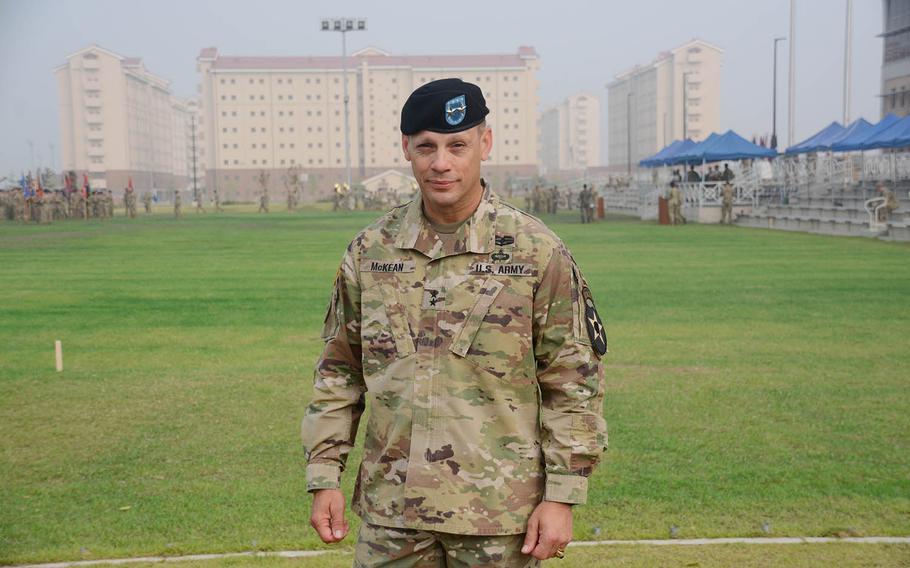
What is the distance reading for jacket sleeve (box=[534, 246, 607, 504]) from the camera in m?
2.75

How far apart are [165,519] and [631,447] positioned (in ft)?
9.61

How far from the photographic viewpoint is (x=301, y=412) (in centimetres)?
823

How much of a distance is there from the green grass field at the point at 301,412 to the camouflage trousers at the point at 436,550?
2239 mm

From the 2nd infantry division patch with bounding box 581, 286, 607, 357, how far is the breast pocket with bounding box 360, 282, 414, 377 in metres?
0.46

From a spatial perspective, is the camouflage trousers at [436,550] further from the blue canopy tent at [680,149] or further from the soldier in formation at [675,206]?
the blue canopy tent at [680,149]

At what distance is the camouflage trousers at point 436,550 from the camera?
2754 millimetres

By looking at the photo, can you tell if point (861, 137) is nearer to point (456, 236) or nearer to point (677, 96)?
point (456, 236)

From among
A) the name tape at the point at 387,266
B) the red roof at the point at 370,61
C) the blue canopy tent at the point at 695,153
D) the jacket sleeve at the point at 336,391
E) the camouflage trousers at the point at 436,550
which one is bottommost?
the camouflage trousers at the point at 436,550

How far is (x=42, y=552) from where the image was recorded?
516cm

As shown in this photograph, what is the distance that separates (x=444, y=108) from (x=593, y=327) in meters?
0.68

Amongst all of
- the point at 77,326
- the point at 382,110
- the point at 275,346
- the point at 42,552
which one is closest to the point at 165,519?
the point at 42,552

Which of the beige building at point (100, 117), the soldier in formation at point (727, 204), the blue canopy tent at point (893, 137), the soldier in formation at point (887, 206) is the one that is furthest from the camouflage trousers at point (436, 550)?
the beige building at point (100, 117)

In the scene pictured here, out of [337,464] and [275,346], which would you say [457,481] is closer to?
[337,464]

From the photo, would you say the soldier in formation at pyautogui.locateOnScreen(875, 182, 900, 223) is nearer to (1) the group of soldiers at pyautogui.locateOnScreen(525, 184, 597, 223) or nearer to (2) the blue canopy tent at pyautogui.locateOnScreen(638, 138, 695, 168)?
(1) the group of soldiers at pyautogui.locateOnScreen(525, 184, 597, 223)
